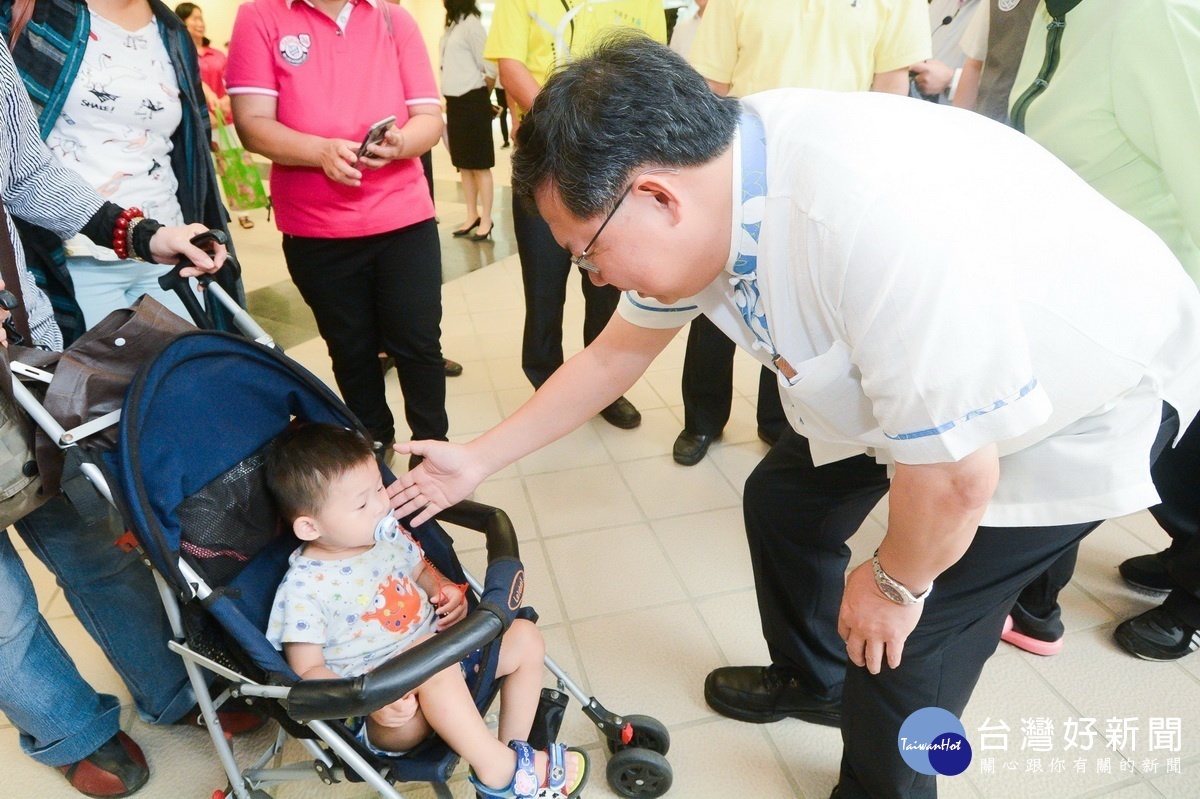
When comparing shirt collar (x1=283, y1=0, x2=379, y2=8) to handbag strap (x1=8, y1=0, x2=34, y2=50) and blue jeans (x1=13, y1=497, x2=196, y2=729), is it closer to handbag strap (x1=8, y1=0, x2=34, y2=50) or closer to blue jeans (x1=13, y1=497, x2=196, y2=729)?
handbag strap (x1=8, y1=0, x2=34, y2=50)

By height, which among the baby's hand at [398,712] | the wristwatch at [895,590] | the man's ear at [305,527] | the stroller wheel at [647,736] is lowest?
the stroller wheel at [647,736]

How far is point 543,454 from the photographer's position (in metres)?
2.51

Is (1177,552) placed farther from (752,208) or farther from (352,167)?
(352,167)

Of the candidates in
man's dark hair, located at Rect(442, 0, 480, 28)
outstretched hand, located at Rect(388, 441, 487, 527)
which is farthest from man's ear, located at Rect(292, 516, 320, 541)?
man's dark hair, located at Rect(442, 0, 480, 28)

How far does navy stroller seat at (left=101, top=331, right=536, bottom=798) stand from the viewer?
0.96 metres

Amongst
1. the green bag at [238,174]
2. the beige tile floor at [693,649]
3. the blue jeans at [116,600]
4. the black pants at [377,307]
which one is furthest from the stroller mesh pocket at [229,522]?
the green bag at [238,174]

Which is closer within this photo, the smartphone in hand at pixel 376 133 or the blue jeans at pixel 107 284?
the blue jeans at pixel 107 284

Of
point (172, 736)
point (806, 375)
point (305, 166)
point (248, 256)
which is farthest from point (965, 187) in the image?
point (248, 256)

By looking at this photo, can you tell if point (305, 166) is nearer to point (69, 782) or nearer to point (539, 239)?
point (539, 239)

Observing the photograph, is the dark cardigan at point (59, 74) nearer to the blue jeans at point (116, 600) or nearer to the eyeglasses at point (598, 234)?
the blue jeans at point (116, 600)

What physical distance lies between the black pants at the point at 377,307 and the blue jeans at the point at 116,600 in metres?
Answer: 0.85

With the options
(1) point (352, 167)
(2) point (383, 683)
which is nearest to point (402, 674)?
(2) point (383, 683)

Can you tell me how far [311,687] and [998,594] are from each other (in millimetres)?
962

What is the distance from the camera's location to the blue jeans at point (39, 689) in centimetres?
118
